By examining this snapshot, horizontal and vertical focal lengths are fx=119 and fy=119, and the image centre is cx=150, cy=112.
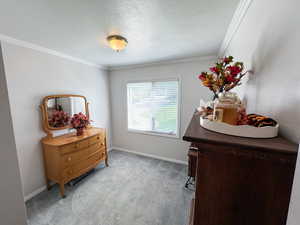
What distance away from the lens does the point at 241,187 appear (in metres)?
0.49

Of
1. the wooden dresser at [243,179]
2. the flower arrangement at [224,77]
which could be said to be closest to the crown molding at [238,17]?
the flower arrangement at [224,77]

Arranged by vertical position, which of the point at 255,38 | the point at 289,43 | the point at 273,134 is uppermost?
the point at 255,38

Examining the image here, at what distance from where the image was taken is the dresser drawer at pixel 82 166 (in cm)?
185

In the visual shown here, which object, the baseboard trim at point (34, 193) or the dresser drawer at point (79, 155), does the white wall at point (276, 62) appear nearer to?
the dresser drawer at point (79, 155)

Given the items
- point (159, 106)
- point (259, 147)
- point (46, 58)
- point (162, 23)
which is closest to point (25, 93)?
point (46, 58)

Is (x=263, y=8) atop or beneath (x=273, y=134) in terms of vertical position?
atop

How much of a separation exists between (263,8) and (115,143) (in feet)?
11.7

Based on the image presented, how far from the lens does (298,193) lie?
0.33 metres

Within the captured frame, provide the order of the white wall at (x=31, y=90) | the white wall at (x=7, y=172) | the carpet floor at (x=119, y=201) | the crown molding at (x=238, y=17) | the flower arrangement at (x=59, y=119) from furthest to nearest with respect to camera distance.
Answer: the flower arrangement at (x=59, y=119)
the white wall at (x=31, y=90)
the carpet floor at (x=119, y=201)
the crown molding at (x=238, y=17)
the white wall at (x=7, y=172)

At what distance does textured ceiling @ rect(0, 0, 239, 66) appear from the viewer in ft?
3.34

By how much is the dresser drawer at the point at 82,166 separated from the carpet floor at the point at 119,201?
23 cm

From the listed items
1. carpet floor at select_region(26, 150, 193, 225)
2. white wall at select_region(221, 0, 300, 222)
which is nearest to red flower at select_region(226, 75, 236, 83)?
white wall at select_region(221, 0, 300, 222)

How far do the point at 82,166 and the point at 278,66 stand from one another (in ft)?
8.55

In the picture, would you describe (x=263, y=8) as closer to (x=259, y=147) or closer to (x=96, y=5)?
(x=259, y=147)
